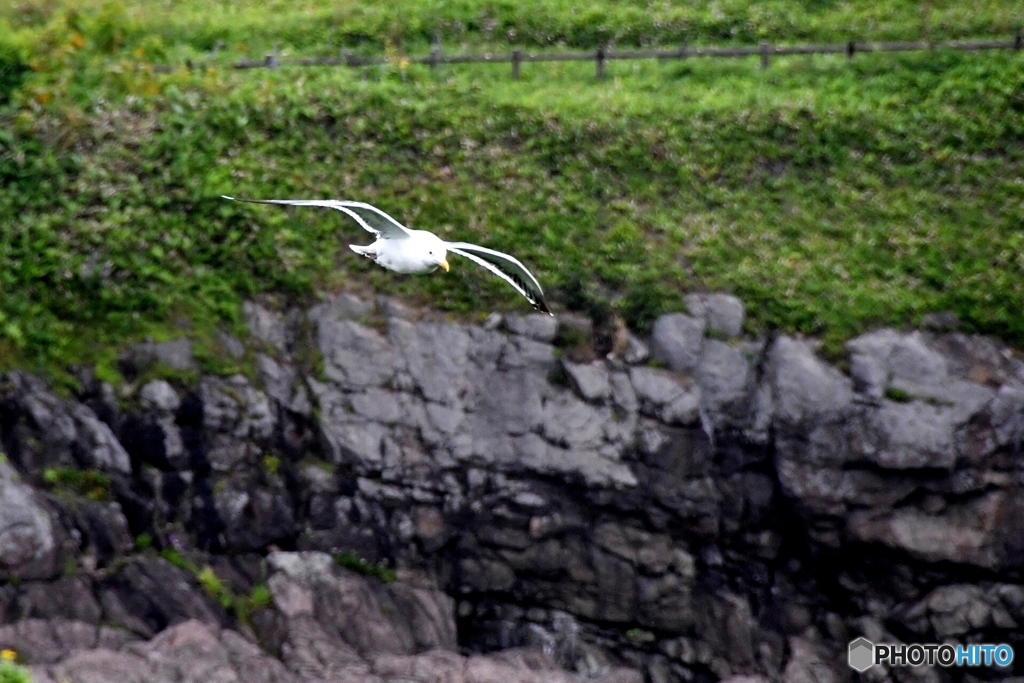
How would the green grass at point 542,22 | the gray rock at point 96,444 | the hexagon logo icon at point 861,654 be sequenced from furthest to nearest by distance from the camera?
the green grass at point 542,22
the hexagon logo icon at point 861,654
the gray rock at point 96,444

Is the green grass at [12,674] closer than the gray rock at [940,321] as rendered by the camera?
Yes

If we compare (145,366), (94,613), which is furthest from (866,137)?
(94,613)

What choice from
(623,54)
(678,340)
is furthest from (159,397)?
(623,54)

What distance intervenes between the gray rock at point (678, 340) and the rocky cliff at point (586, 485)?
28 mm

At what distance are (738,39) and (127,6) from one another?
1184 centimetres

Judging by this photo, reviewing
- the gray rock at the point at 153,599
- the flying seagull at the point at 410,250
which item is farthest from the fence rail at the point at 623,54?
the gray rock at the point at 153,599

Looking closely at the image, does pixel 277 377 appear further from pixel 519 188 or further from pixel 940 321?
pixel 940 321

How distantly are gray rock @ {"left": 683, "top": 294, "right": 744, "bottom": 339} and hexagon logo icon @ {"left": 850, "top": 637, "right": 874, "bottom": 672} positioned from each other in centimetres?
443

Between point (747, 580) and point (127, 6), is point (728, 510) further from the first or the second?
point (127, 6)

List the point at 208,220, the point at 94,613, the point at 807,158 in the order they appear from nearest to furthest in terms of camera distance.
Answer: the point at 94,613 → the point at 208,220 → the point at 807,158

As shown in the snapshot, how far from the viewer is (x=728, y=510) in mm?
16078

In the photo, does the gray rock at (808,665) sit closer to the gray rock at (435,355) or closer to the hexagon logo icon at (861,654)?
the hexagon logo icon at (861,654)

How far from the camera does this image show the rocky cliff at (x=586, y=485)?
50.5ft

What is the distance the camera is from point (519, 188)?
18094mm
